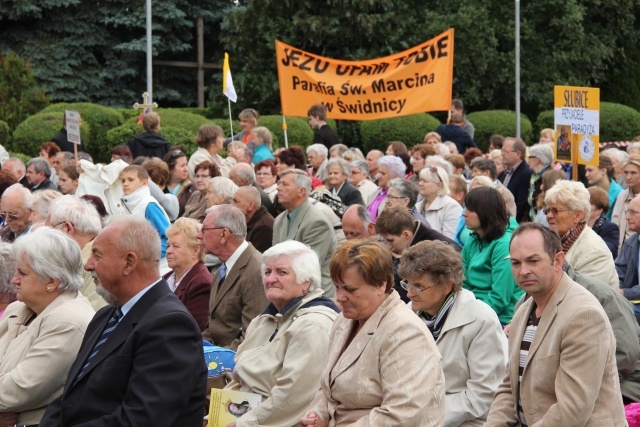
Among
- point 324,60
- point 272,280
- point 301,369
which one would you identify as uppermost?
point 324,60

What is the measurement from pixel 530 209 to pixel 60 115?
35.1 feet

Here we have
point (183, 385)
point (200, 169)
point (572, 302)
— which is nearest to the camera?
point (183, 385)

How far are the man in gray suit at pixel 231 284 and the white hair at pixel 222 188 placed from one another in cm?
296

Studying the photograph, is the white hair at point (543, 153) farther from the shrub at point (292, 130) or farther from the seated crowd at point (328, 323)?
the shrub at point (292, 130)

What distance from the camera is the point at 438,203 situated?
38.9 feet

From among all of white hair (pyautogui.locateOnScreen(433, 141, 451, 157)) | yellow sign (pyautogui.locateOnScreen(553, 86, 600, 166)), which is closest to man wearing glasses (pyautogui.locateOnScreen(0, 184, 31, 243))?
yellow sign (pyautogui.locateOnScreen(553, 86, 600, 166))

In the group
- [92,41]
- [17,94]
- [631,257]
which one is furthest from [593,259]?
[92,41]

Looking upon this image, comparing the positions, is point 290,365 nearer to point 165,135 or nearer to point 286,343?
point 286,343

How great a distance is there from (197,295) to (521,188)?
7095mm

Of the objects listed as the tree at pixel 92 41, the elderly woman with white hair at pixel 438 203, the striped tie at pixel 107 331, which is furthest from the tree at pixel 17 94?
the striped tie at pixel 107 331

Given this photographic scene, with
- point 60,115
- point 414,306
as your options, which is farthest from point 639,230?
point 60,115

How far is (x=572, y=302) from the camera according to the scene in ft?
18.3

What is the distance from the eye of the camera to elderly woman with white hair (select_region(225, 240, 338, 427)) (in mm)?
6410

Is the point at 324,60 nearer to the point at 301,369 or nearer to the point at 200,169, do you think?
the point at 200,169
